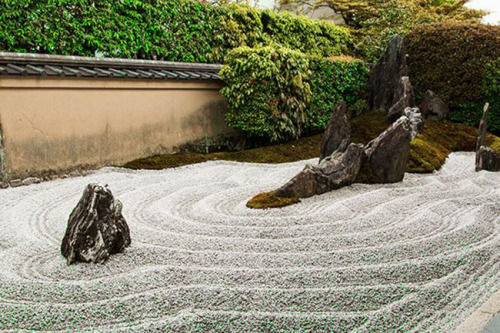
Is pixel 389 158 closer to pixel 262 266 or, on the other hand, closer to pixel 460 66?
pixel 262 266

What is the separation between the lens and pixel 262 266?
318 centimetres

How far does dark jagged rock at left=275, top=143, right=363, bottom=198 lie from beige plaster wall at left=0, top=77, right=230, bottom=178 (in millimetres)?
3284

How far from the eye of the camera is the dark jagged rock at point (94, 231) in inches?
127

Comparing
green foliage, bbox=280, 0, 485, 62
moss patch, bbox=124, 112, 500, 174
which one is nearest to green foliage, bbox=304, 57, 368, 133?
moss patch, bbox=124, 112, 500, 174

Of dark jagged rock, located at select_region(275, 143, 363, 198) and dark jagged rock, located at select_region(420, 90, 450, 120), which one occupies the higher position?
dark jagged rock, located at select_region(420, 90, 450, 120)

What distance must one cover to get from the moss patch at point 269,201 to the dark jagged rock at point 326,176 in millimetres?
100

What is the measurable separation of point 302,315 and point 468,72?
29.3 ft

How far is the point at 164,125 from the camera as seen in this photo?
7.88 m

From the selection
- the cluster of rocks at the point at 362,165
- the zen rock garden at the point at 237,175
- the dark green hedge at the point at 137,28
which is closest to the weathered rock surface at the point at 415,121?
the zen rock garden at the point at 237,175

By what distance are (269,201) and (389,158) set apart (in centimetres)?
194

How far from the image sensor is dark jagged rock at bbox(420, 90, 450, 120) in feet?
31.4

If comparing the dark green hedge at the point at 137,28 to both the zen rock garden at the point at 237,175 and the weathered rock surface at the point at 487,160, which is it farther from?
the weathered rock surface at the point at 487,160

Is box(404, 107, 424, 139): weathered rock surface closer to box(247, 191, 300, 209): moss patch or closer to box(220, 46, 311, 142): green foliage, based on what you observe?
box(220, 46, 311, 142): green foliage

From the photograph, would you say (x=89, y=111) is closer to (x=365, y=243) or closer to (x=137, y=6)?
(x=137, y=6)
